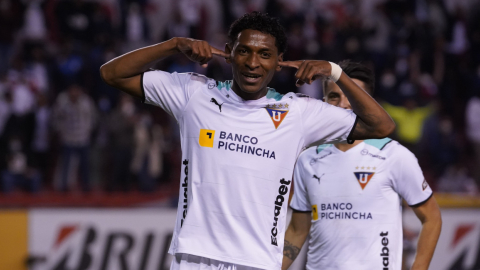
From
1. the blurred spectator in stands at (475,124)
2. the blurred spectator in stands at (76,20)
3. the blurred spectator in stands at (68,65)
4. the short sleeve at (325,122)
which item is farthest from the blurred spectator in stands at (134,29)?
the short sleeve at (325,122)

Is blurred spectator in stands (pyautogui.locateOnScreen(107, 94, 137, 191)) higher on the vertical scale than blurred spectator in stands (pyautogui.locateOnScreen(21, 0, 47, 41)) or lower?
lower

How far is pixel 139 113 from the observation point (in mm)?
12492

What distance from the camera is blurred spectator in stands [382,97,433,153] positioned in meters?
13.0

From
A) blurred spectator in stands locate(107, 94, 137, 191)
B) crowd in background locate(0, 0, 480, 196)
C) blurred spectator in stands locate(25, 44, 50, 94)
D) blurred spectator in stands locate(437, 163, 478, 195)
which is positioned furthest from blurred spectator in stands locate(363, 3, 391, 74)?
blurred spectator in stands locate(25, 44, 50, 94)

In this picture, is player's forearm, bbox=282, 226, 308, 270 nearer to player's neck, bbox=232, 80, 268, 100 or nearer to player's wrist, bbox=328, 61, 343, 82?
player's neck, bbox=232, 80, 268, 100

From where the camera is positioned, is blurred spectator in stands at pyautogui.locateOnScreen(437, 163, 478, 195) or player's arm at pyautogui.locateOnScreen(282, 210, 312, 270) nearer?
player's arm at pyautogui.locateOnScreen(282, 210, 312, 270)

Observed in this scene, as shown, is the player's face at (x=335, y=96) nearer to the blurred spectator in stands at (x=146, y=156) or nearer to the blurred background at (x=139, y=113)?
the blurred background at (x=139, y=113)

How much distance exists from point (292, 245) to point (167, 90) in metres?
1.70

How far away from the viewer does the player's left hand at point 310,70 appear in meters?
3.29

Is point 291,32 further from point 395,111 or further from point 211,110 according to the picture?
point 211,110

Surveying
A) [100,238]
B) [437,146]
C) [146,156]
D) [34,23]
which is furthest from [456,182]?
[34,23]

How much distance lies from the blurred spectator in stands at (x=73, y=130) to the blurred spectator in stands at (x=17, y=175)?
2.01ft

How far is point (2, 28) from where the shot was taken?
536 inches

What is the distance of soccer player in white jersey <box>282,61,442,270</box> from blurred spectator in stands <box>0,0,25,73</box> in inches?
422
